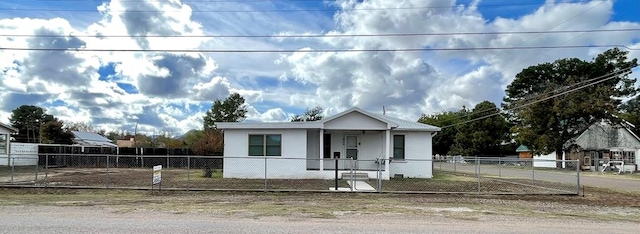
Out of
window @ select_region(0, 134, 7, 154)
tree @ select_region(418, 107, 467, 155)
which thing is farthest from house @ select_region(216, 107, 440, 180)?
tree @ select_region(418, 107, 467, 155)

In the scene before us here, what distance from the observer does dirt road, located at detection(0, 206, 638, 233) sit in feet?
26.3

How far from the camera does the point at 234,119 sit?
2104 inches

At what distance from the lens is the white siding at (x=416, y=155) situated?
23.7 m

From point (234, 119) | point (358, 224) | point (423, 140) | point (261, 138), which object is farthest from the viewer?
point (234, 119)

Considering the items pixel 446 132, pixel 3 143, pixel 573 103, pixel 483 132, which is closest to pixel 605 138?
pixel 573 103

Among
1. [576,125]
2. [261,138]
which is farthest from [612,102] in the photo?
[261,138]

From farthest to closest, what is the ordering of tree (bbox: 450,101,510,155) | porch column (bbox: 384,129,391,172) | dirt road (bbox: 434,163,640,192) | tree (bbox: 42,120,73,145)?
1. tree (bbox: 450,101,510,155)
2. tree (bbox: 42,120,73,145)
3. porch column (bbox: 384,129,391,172)
4. dirt road (bbox: 434,163,640,192)

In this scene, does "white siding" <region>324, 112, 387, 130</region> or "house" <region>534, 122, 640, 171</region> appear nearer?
"white siding" <region>324, 112, 387, 130</region>

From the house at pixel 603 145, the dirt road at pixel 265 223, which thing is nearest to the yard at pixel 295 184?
the dirt road at pixel 265 223

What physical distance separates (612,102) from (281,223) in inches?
1683

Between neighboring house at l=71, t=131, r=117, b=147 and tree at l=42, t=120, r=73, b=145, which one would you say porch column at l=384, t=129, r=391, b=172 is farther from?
neighboring house at l=71, t=131, r=117, b=147

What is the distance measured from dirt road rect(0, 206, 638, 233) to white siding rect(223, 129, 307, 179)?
37.8 feet

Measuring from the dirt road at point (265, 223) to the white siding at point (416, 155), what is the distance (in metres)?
13.4

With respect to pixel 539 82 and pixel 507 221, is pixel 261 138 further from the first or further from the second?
pixel 539 82
